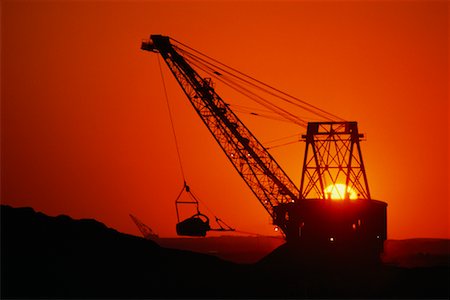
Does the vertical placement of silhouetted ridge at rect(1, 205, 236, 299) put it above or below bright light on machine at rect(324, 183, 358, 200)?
below

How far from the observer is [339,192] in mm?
49438

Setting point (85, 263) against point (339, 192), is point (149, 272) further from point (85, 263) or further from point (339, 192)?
point (339, 192)

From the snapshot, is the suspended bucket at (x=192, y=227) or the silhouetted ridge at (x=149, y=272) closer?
the silhouetted ridge at (x=149, y=272)

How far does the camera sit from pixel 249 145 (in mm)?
50594

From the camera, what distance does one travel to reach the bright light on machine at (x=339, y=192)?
160 ft

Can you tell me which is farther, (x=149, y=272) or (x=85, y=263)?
(x=149, y=272)

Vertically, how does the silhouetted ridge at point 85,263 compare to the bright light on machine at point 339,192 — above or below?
below

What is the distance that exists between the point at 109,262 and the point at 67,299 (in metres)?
6.90

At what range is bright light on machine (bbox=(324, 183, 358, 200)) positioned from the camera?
48.8m

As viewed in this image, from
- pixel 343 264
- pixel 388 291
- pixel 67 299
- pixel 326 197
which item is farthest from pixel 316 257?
pixel 67 299

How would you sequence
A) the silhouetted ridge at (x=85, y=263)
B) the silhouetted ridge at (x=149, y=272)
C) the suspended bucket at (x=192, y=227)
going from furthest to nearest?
the suspended bucket at (x=192, y=227) → the silhouetted ridge at (x=149, y=272) → the silhouetted ridge at (x=85, y=263)

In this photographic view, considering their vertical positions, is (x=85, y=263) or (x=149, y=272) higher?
(x=85, y=263)

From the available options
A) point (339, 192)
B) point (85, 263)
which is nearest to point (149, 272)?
point (85, 263)

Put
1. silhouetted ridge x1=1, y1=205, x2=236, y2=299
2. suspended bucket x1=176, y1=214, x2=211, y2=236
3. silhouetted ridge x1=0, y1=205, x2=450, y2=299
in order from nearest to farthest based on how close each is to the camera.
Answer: silhouetted ridge x1=1, y1=205, x2=236, y2=299
silhouetted ridge x1=0, y1=205, x2=450, y2=299
suspended bucket x1=176, y1=214, x2=211, y2=236
